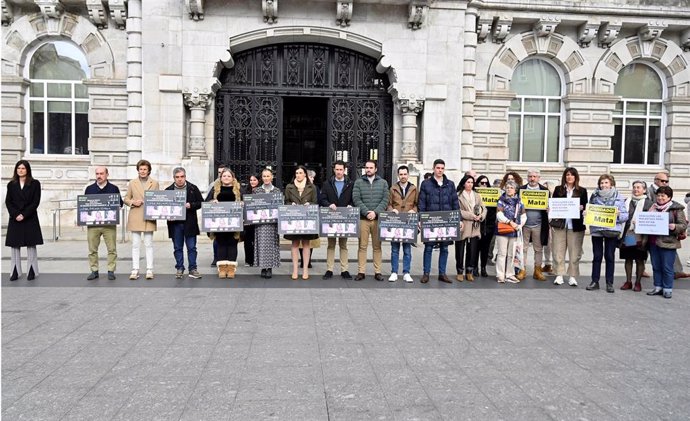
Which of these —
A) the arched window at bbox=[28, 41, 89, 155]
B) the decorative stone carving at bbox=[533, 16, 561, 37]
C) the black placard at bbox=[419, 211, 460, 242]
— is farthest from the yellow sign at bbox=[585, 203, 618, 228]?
the arched window at bbox=[28, 41, 89, 155]

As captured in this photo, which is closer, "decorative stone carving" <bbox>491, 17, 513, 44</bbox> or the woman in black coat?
the woman in black coat

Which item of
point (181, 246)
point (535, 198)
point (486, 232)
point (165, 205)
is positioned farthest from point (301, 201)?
point (535, 198)

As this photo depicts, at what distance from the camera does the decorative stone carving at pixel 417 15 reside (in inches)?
607

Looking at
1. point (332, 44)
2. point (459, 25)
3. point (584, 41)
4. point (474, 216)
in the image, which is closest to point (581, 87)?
point (584, 41)

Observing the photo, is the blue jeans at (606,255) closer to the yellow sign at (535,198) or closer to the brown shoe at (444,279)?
the yellow sign at (535,198)

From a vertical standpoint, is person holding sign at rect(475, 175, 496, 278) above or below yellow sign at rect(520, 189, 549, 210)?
below

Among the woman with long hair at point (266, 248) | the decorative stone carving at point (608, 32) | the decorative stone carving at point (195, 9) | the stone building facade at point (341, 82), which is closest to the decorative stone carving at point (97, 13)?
the stone building facade at point (341, 82)

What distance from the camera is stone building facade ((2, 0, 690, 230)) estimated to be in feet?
50.4

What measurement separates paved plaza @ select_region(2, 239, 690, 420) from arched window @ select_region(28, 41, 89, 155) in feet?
→ 29.0

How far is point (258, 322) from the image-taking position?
693 centimetres

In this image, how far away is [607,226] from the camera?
943cm

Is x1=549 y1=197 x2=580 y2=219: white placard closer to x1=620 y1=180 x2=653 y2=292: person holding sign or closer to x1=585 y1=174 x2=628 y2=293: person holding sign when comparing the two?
x1=585 y1=174 x2=628 y2=293: person holding sign

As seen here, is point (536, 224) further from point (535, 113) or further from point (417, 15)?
point (535, 113)

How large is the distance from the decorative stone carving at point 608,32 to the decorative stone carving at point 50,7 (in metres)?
16.5
